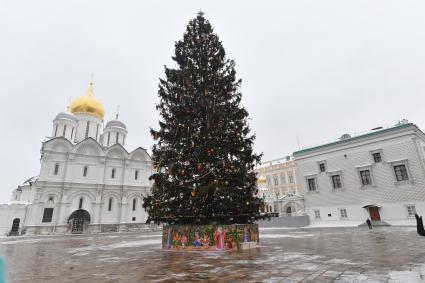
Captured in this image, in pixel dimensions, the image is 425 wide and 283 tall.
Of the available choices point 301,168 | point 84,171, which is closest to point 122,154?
point 84,171

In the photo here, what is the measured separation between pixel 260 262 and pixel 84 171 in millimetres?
36461

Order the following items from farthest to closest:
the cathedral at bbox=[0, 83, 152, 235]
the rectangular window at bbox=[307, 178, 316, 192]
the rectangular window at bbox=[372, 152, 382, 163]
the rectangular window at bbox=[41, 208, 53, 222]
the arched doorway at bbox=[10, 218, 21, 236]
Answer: the arched doorway at bbox=[10, 218, 21, 236] < the cathedral at bbox=[0, 83, 152, 235] < the rectangular window at bbox=[41, 208, 53, 222] < the rectangular window at bbox=[307, 178, 316, 192] < the rectangular window at bbox=[372, 152, 382, 163]

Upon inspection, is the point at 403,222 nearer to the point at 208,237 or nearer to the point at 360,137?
the point at 360,137

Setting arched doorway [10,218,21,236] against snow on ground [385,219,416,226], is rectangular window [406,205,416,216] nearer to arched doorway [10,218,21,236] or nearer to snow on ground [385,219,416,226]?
snow on ground [385,219,416,226]

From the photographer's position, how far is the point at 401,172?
82.9 ft

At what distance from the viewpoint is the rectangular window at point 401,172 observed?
25.0 metres

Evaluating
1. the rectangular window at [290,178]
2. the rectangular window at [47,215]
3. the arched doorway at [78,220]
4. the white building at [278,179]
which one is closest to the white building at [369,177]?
the white building at [278,179]

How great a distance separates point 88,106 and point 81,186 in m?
15.6

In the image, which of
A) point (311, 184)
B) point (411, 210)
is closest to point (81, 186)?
point (311, 184)

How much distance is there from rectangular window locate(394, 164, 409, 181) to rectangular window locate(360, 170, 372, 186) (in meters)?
2.46

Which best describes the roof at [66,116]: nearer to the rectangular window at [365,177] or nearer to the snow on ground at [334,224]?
the snow on ground at [334,224]

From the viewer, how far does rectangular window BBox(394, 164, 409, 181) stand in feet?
82.0

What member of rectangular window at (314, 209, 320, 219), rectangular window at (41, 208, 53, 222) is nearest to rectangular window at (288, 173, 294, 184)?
rectangular window at (314, 209, 320, 219)

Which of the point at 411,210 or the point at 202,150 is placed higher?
the point at 202,150
